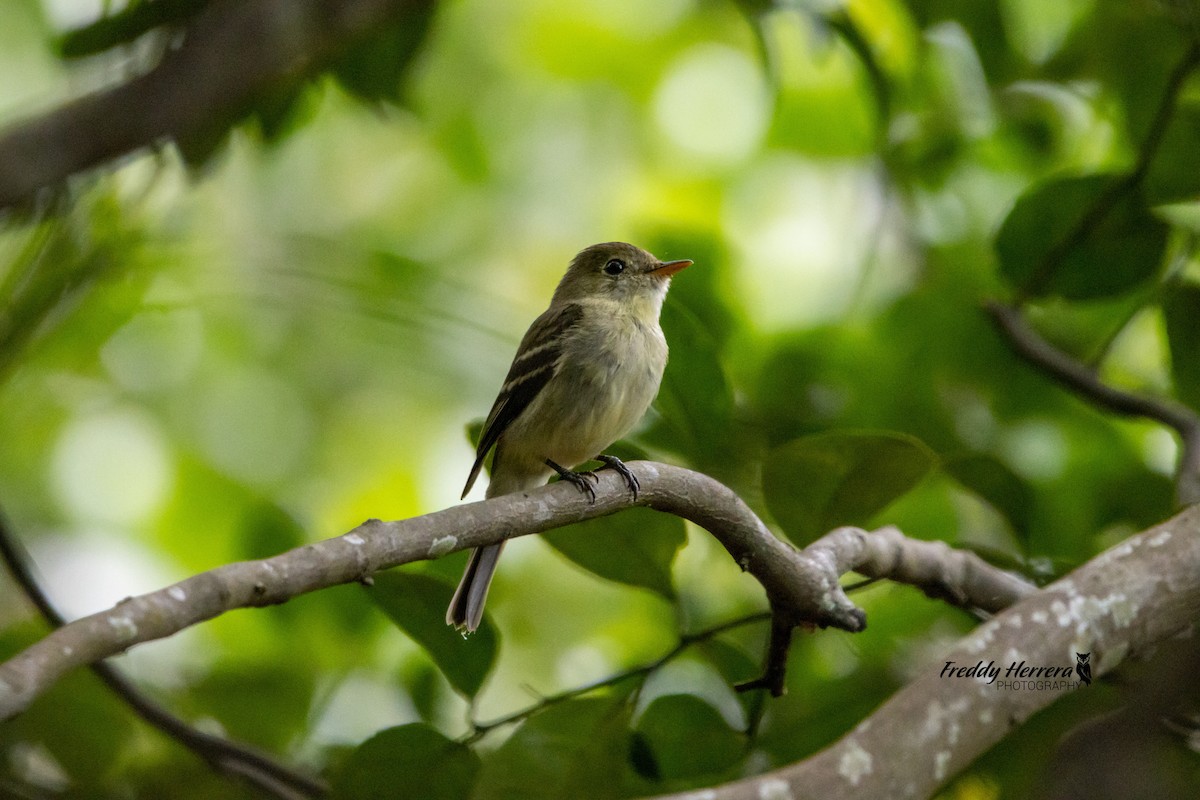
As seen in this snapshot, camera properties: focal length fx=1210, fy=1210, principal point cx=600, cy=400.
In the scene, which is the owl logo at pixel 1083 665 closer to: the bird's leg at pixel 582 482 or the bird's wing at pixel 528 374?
the bird's leg at pixel 582 482

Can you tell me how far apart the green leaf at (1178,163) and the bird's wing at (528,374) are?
71.0 inches

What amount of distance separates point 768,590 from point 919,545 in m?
0.47

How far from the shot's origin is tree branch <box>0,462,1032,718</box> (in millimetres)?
1521

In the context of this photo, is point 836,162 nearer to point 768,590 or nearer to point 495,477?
point 495,477

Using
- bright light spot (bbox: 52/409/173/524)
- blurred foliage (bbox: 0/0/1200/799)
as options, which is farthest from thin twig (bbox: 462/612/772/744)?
bright light spot (bbox: 52/409/173/524)

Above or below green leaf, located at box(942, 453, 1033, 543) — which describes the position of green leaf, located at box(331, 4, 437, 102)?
above

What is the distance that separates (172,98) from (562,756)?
1634 millimetres

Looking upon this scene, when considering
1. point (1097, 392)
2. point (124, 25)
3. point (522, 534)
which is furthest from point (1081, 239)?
point (124, 25)

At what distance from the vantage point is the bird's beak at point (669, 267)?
13.4 ft

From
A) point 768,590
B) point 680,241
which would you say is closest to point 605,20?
point 680,241

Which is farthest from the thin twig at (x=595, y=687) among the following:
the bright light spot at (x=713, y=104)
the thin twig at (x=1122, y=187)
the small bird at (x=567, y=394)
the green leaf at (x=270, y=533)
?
the bright light spot at (x=713, y=104)

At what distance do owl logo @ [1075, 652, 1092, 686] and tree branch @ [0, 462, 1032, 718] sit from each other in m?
0.47

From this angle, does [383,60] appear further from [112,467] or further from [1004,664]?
[112,467]

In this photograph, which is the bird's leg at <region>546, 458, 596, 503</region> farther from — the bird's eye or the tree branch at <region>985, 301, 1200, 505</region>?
the tree branch at <region>985, 301, 1200, 505</region>
